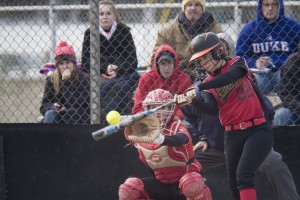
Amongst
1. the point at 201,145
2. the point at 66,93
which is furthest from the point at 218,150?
the point at 66,93

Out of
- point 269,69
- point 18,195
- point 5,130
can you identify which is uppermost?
point 269,69

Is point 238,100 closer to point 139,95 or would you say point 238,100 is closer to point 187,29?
point 139,95

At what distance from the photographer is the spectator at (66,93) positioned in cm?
684

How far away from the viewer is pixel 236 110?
5.87 m

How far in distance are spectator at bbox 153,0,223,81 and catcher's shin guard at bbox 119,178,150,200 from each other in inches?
55.7

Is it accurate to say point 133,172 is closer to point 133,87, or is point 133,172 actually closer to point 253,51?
point 133,87

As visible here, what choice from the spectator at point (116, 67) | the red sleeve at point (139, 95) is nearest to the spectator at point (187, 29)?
the spectator at point (116, 67)

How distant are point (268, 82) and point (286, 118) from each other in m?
0.38

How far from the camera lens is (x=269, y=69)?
22.7ft

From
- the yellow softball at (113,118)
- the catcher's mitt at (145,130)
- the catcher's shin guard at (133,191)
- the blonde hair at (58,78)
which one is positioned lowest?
the catcher's shin guard at (133,191)

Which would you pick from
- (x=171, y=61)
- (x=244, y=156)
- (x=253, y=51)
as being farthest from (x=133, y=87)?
(x=244, y=156)

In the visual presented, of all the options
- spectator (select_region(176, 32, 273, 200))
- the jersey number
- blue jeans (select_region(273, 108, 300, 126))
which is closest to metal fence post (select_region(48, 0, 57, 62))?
blue jeans (select_region(273, 108, 300, 126))

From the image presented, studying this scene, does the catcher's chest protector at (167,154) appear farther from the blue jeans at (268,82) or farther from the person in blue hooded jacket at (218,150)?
the blue jeans at (268,82)

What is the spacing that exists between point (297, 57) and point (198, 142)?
3.86ft
